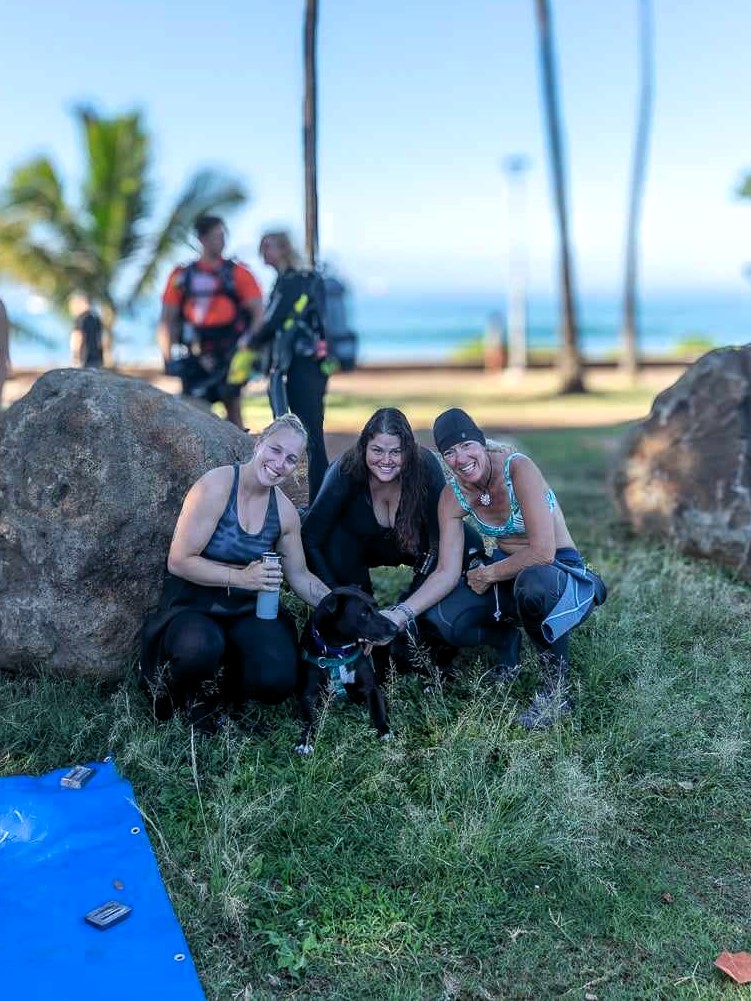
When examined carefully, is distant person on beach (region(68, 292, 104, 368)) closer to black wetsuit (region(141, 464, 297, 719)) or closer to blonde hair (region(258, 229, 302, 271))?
blonde hair (region(258, 229, 302, 271))

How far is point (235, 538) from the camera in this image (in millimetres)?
4215

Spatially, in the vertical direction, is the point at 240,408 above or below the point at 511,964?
above

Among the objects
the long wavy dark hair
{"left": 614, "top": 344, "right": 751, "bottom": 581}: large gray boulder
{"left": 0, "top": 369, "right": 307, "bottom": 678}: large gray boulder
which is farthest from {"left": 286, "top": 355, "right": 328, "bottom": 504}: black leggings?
{"left": 614, "top": 344, "right": 751, "bottom": 581}: large gray boulder

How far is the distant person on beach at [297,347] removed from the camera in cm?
634

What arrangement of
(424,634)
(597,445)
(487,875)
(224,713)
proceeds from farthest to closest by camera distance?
(597,445) < (424,634) < (224,713) < (487,875)

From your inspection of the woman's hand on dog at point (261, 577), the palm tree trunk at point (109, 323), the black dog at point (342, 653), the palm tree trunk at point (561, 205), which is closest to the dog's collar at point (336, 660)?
the black dog at point (342, 653)

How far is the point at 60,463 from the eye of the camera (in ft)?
15.7

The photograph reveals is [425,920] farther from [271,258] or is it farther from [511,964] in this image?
[271,258]

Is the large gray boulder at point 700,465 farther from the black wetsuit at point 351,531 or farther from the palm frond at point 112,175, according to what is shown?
the palm frond at point 112,175

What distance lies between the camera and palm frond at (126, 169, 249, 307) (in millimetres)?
16953

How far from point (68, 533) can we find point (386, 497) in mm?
1439

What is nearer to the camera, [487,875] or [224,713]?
[487,875]

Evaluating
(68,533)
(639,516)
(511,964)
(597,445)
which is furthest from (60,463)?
(597,445)

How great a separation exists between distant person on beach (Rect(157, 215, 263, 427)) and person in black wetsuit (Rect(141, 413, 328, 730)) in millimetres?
3059
